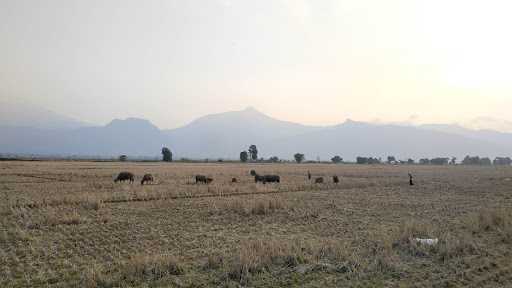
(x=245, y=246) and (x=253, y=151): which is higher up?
(x=253, y=151)

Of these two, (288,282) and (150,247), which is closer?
(288,282)

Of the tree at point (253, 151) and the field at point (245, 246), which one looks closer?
the field at point (245, 246)

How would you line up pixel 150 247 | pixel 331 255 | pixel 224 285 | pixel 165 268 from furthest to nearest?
pixel 150 247 → pixel 331 255 → pixel 165 268 → pixel 224 285

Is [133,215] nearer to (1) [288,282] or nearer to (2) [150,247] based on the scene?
(2) [150,247]

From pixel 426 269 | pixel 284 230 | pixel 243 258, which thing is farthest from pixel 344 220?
pixel 243 258

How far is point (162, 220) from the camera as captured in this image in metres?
15.5

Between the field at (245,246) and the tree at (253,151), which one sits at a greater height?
the tree at (253,151)

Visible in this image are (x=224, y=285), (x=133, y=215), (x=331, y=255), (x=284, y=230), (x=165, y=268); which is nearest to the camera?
(x=224, y=285)

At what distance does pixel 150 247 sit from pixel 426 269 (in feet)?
25.0

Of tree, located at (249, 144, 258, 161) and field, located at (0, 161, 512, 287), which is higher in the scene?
tree, located at (249, 144, 258, 161)

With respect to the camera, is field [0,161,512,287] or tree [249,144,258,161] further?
tree [249,144,258,161]

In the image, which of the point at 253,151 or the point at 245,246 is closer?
the point at 245,246

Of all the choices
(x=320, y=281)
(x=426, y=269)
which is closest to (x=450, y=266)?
(x=426, y=269)

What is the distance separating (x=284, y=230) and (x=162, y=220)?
535 centimetres
